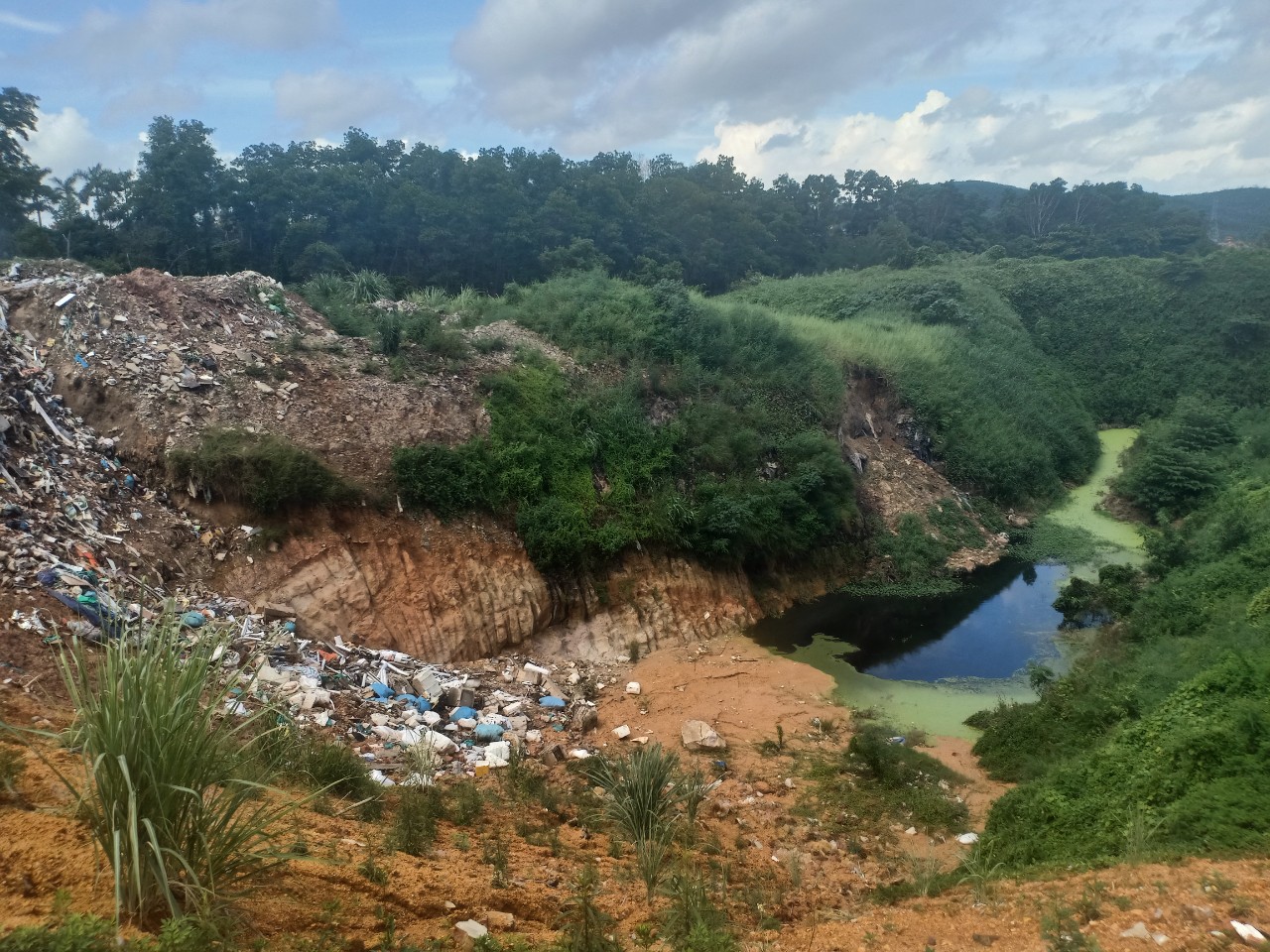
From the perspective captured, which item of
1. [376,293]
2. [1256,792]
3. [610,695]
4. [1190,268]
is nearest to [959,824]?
[1256,792]

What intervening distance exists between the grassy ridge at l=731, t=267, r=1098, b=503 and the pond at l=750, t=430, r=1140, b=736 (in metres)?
4.02

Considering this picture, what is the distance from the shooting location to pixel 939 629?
44.9 feet

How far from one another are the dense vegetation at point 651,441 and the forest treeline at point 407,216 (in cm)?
781

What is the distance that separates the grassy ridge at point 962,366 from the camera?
2041 cm

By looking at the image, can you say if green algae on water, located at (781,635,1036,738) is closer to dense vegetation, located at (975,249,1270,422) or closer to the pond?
the pond

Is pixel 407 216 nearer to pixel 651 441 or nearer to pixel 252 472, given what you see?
pixel 651 441

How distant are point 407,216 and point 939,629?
19.3m

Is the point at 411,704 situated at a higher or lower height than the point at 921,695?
higher

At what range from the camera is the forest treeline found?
808 inches

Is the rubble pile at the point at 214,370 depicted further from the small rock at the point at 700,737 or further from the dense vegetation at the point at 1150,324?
the dense vegetation at the point at 1150,324

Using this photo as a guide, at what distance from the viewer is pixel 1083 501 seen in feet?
69.0

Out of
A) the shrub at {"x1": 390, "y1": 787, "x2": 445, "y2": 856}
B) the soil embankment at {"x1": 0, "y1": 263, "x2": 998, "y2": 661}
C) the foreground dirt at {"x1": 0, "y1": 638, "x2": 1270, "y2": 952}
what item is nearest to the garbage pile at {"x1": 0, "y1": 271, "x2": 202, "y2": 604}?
the soil embankment at {"x1": 0, "y1": 263, "x2": 998, "y2": 661}

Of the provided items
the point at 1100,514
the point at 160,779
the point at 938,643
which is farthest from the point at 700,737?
the point at 1100,514

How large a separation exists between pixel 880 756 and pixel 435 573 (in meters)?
6.11
